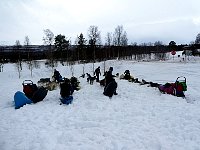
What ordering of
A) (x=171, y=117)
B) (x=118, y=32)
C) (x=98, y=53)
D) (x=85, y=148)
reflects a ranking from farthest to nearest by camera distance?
(x=118, y=32), (x=98, y=53), (x=171, y=117), (x=85, y=148)

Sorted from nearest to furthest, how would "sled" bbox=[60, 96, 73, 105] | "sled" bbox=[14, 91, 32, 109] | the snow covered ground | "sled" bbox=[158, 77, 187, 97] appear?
the snow covered ground → "sled" bbox=[14, 91, 32, 109] → "sled" bbox=[60, 96, 73, 105] → "sled" bbox=[158, 77, 187, 97]

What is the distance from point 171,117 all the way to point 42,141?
5.28 meters

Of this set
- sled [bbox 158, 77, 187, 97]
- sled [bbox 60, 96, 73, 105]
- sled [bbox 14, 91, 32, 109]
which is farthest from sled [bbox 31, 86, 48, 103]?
sled [bbox 158, 77, 187, 97]

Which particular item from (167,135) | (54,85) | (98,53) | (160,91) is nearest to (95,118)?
(167,135)

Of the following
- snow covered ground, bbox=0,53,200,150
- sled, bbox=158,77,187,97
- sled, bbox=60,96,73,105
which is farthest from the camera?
sled, bbox=158,77,187,97

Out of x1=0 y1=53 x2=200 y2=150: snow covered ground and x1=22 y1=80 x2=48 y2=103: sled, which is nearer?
x1=0 y1=53 x2=200 y2=150: snow covered ground

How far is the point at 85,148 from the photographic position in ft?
24.7

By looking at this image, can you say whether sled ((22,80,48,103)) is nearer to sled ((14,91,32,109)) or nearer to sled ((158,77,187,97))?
sled ((14,91,32,109))

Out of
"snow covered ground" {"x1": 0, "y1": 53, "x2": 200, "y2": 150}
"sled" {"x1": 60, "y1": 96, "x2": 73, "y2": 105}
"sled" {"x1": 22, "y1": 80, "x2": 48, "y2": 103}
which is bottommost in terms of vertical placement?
"snow covered ground" {"x1": 0, "y1": 53, "x2": 200, "y2": 150}

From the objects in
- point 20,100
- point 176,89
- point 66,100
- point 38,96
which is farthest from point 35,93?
point 176,89

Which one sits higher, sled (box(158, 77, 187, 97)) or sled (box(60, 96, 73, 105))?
sled (box(158, 77, 187, 97))

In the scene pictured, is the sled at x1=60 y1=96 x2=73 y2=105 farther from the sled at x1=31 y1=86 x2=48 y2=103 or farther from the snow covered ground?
the sled at x1=31 y1=86 x2=48 y2=103

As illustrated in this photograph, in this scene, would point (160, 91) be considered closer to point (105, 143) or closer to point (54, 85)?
point (54, 85)

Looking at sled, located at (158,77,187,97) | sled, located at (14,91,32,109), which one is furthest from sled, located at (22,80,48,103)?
sled, located at (158,77,187,97)
